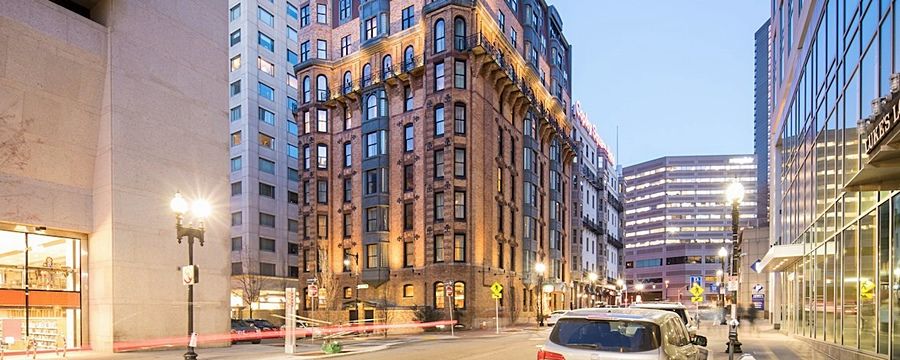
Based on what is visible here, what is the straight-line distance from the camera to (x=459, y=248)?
148ft

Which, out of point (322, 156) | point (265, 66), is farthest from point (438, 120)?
point (265, 66)

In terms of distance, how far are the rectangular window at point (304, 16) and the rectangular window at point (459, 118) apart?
21.1 meters

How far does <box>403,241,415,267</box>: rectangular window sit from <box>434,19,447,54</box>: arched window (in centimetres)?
1499

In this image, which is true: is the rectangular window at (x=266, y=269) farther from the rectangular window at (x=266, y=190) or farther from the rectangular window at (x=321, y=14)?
the rectangular window at (x=321, y=14)

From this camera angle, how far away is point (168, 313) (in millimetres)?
22906

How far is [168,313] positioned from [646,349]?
2008cm

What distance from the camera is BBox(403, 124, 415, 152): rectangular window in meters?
48.3

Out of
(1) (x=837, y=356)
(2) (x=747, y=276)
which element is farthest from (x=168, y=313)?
(2) (x=747, y=276)

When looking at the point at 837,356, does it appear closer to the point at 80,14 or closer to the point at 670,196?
the point at 80,14

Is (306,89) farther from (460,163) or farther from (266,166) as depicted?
(460,163)

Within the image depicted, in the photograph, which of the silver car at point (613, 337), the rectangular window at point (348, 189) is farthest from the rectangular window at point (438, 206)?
the silver car at point (613, 337)

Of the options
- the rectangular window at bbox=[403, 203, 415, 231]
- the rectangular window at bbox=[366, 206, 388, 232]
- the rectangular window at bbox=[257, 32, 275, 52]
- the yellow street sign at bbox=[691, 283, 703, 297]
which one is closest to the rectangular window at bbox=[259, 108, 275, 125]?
the rectangular window at bbox=[257, 32, 275, 52]

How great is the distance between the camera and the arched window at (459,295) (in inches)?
1753

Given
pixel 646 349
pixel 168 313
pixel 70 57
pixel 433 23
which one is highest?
pixel 433 23
